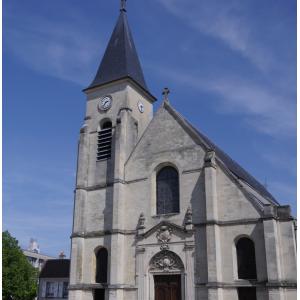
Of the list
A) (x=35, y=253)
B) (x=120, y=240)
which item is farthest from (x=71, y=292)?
(x=35, y=253)

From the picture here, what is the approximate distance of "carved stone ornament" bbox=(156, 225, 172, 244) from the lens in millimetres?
20641

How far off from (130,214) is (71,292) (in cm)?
528

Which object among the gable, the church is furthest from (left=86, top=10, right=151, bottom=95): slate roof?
the gable

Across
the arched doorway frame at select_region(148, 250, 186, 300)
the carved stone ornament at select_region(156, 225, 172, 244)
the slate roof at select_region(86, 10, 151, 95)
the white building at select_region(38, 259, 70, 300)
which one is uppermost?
the slate roof at select_region(86, 10, 151, 95)

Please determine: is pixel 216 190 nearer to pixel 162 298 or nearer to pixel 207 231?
pixel 207 231

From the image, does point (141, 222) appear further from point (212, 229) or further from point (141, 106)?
point (141, 106)

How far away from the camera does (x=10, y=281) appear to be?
34.6 meters

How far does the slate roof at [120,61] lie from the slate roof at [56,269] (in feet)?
63.5

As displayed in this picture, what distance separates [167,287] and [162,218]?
3427 millimetres

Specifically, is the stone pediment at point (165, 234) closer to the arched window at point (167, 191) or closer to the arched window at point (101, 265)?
the arched window at point (167, 191)

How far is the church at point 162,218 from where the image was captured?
1856cm

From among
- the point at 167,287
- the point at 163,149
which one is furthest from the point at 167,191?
the point at 167,287

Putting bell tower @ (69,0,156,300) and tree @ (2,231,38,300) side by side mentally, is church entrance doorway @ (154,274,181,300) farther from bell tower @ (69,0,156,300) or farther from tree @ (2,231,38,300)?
tree @ (2,231,38,300)

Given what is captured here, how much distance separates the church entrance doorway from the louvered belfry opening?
796cm
